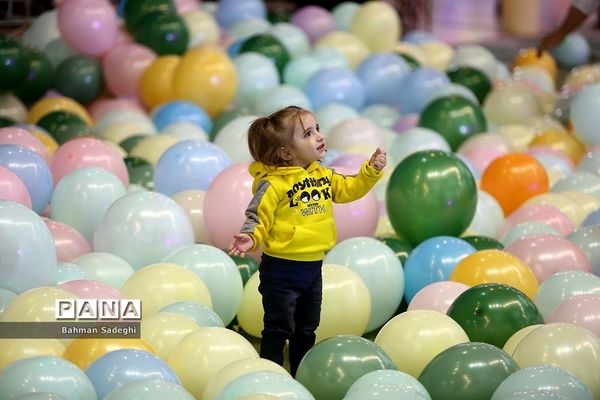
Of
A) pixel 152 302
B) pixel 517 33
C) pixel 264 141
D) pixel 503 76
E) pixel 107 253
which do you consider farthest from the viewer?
pixel 517 33

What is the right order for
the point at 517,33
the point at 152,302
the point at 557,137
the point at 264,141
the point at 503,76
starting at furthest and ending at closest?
1. the point at 517,33
2. the point at 503,76
3. the point at 557,137
4. the point at 152,302
5. the point at 264,141

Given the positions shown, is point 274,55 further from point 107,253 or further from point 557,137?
point 107,253

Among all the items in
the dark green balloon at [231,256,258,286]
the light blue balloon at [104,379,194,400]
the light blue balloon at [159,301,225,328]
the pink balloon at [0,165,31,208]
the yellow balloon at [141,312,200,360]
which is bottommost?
the dark green balloon at [231,256,258,286]

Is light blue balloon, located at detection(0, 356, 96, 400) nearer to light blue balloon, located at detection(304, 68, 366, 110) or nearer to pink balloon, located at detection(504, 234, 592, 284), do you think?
pink balloon, located at detection(504, 234, 592, 284)

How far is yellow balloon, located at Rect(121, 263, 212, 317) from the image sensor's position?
353 centimetres

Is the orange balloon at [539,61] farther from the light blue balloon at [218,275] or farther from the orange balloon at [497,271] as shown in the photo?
the light blue balloon at [218,275]

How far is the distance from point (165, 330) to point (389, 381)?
2.28 feet

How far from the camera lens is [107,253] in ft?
12.9

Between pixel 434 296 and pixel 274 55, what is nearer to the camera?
A: pixel 434 296

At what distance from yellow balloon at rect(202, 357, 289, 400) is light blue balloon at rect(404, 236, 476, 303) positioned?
1.16 meters

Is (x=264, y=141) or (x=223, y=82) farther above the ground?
(x=264, y=141)

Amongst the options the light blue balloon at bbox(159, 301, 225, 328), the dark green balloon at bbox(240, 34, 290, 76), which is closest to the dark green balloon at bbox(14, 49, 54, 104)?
the dark green balloon at bbox(240, 34, 290, 76)

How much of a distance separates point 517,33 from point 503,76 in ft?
5.73

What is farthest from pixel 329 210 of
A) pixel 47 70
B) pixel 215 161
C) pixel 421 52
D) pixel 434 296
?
pixel 421 52
